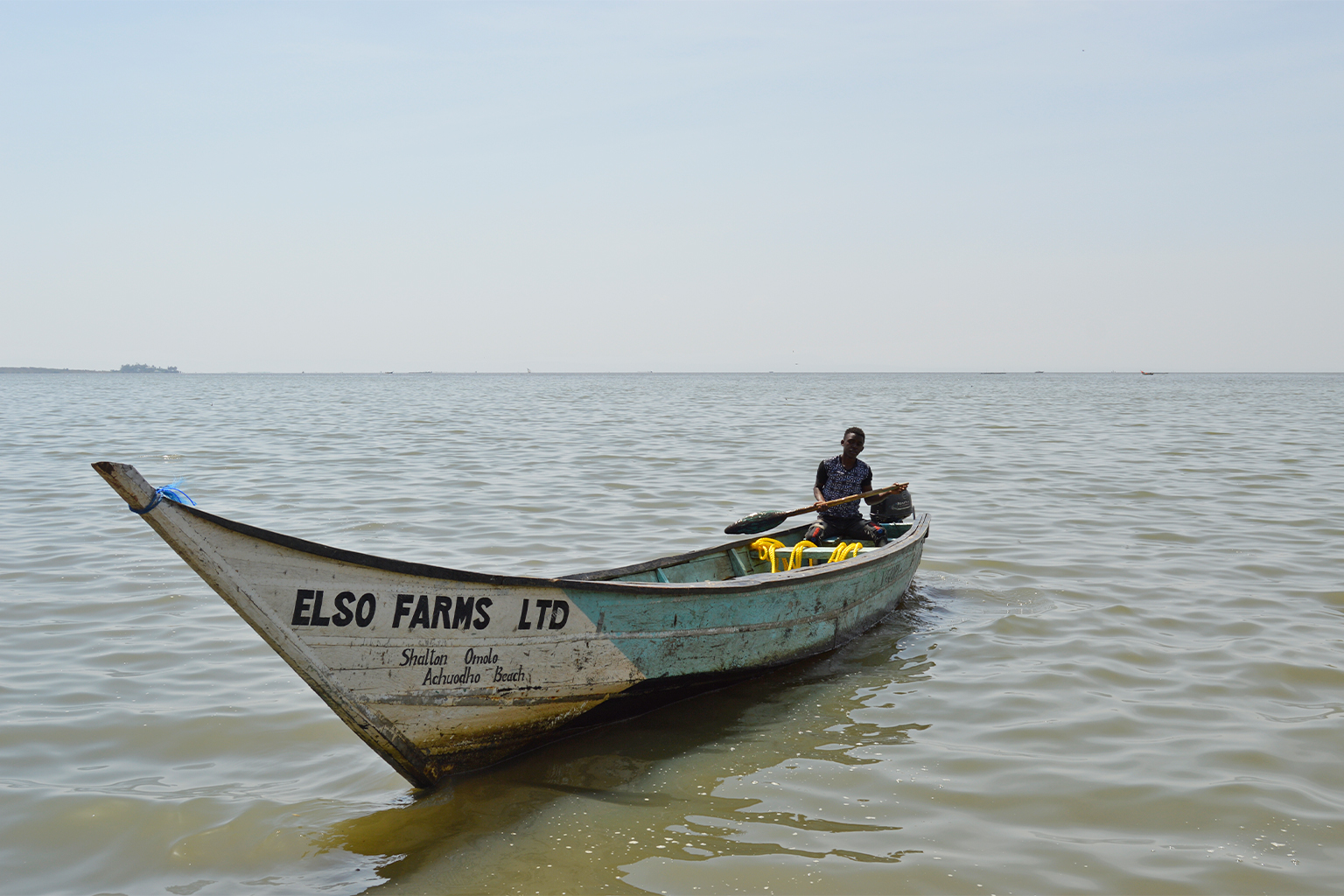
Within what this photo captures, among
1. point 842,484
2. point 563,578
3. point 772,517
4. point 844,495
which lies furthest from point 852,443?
point 563,578

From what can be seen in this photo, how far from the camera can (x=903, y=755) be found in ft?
19.4

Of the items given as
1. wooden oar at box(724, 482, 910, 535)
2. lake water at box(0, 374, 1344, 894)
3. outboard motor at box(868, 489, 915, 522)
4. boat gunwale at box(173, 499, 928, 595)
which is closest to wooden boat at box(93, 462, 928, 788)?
boat gunwale at box(173, 499, 928, 595)

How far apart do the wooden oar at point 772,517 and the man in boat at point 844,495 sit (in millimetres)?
119

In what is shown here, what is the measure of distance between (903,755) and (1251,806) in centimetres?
193

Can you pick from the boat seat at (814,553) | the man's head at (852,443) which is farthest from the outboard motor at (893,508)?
the boat seat at (814,553)

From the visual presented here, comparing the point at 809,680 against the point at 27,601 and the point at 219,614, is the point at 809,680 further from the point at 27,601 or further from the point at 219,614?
the point at 27,601

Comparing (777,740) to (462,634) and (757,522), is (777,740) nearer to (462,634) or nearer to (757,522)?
(462,634)

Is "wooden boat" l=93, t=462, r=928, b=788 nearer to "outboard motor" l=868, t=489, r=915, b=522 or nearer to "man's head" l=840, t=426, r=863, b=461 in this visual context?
"man's head" l=840, t=426, r=863, b=461

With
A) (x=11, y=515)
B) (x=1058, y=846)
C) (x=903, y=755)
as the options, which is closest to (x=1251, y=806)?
(x=1058, y=846)

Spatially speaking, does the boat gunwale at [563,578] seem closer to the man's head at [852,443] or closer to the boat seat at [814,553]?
the boat seat at [814,553]

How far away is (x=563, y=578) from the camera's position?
5.52 metres

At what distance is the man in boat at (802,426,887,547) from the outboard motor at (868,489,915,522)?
6.2 inches

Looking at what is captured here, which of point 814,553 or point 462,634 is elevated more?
point 462,634

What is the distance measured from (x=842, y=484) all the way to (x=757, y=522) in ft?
3.37
